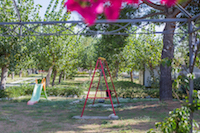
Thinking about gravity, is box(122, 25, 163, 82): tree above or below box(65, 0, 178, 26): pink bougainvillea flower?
above

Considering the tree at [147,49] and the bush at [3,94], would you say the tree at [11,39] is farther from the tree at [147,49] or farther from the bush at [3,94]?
the tree at [147,49]

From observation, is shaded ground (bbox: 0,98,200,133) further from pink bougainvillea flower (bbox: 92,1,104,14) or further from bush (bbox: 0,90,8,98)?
pink bougainvillea flower (bbox: 92,1,104,14)

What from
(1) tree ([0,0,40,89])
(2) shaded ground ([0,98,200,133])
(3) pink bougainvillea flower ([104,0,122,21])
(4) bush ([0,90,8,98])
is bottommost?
(2) shaded ground ([0,98,200,133])

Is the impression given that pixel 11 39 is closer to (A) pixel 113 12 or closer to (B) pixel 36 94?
(B) pixel 36 94

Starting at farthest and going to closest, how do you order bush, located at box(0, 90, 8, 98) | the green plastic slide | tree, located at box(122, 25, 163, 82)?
tree, located at box(122, 25, 163, 82), bush, located at box(0, 90, 8, 98), the green plastic slide

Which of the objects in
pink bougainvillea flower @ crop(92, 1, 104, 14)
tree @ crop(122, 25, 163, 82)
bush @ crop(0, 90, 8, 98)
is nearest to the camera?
pink bougainvillea flower @ crop(92, 1, 104, 14)

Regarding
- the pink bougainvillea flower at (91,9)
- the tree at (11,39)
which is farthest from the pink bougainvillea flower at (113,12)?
the tree at (11,39)

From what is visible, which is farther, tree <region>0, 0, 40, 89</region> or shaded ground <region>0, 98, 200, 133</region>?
tree <region>0, 0, 40, 89</region>

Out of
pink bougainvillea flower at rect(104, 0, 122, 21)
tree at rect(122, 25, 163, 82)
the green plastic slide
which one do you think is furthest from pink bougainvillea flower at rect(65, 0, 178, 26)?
tree at rect(122, 25, 163, 82)

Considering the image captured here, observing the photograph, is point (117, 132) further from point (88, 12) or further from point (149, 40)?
point (149, 40)

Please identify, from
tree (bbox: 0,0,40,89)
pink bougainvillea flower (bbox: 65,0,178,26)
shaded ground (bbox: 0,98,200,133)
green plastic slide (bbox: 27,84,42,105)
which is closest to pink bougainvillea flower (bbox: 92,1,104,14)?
pink bougainvillea flower (bbox: 65,0,178,26)

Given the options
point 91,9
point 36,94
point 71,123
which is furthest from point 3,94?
point 91,9

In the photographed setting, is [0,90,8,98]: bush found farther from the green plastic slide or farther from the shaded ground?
the shaded ground

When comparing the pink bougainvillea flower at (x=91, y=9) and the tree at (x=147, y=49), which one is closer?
the pink bougainvillea flower at (x=91, y=9)
